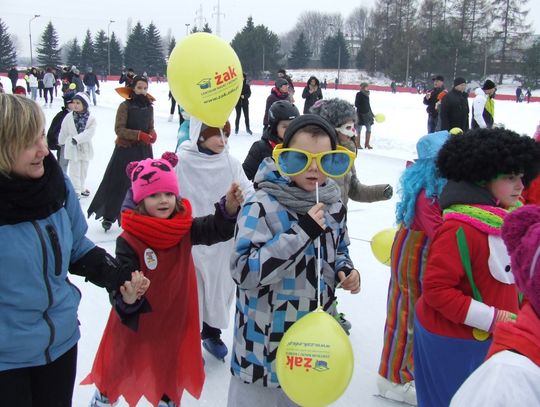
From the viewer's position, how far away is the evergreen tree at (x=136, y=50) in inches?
2596

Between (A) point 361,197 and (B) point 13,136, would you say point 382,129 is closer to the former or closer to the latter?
(A) point 361,197

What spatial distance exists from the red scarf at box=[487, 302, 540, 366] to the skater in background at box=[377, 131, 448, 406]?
1.48 meters

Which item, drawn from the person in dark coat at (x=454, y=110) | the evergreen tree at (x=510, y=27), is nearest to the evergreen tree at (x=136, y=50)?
the evergreen tree at (x=510, y=27)

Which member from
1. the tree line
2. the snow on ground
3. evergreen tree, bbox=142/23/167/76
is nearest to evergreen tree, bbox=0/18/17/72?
the tree line

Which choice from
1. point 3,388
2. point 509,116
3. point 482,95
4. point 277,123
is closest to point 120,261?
point 3,388

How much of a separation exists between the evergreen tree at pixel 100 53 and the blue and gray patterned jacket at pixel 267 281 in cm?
6812

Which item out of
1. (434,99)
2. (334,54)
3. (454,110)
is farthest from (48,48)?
(454,110)

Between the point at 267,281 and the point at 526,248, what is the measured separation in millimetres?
1005

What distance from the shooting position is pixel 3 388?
1.89 m

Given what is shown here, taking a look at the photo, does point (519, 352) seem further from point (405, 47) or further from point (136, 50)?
point (136, 50)

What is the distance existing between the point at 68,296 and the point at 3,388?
14.6 inches

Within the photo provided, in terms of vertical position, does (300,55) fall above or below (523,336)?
above

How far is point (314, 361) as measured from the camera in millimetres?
1863

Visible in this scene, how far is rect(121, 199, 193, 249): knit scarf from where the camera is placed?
8.32 ft
